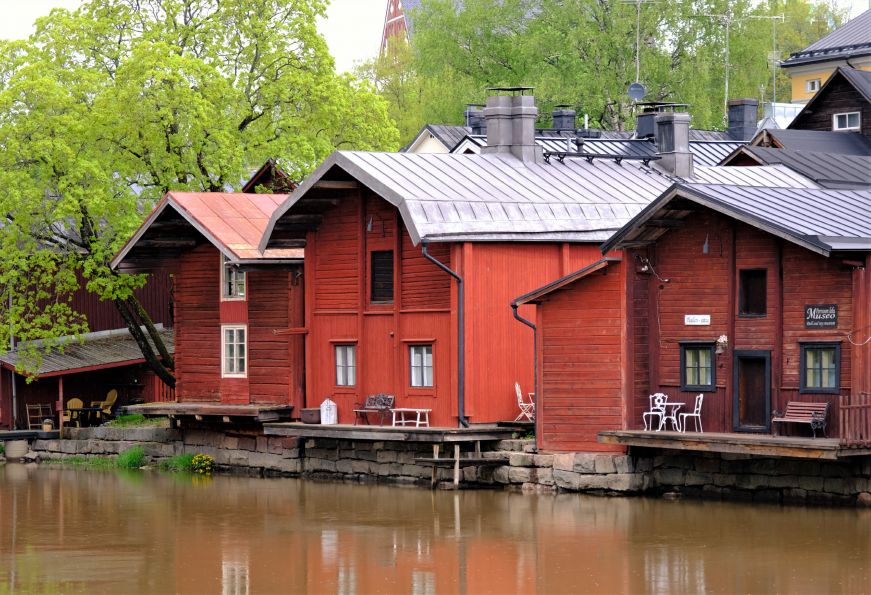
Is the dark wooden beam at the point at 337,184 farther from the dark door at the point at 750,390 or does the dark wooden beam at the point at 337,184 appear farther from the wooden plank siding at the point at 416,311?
the dark door at the point at 750,390

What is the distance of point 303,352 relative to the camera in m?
36.6

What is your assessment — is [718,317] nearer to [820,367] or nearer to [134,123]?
[820,367]

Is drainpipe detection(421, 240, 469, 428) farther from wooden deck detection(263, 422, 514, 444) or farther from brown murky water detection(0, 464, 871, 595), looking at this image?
brown murky water detection(0, 464, 871, 595)

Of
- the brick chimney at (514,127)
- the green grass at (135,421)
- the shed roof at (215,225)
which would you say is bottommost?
the green grass at (135,421)

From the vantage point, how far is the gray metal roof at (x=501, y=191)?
32.1 m

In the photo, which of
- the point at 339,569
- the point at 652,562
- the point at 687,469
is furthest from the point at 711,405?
the point at 339,569

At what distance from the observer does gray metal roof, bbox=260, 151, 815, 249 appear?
32.1m

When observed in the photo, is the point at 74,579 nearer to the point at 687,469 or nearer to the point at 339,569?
the point at 339,569

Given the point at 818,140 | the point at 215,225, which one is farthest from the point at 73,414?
the point at 818,140

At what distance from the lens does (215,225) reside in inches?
1462

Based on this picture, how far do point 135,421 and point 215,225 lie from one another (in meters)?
8.24

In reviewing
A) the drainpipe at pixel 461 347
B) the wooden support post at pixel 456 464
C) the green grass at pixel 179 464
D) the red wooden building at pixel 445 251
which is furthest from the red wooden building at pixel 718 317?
the green grass at pixel 179 464

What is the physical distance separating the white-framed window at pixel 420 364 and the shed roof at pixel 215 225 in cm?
432

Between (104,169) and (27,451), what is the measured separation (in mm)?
7286
